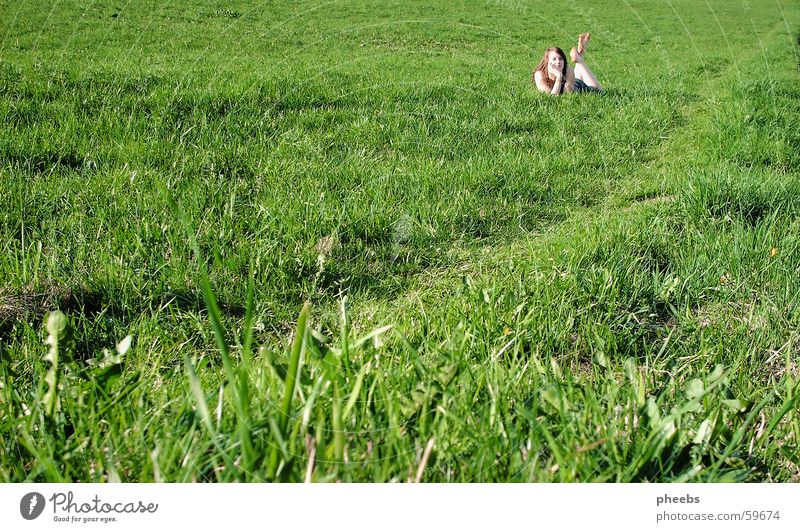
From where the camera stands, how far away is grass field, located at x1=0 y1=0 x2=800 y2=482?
1.17 meters

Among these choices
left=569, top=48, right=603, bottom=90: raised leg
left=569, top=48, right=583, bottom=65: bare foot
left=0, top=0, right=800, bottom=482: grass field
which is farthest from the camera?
left=569, top=48, right=603, bottom=90: raised leg

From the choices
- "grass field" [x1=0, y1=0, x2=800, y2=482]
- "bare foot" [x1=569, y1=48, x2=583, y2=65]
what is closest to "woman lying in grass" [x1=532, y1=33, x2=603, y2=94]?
"bare foot" [x1=569, y1=48, x2=583, y2=65]

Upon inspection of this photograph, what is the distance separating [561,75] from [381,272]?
4003 mm

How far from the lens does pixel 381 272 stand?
2.58m

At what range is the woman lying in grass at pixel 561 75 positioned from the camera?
19.2 ft

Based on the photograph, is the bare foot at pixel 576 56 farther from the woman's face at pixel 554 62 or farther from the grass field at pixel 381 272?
the grass field at pixel 381 272

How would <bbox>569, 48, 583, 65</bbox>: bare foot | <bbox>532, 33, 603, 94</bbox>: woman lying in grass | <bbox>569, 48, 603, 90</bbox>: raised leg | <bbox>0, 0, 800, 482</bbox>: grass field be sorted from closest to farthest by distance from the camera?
<bbox>0, 0, 800, 482</bbox>: grass field → <bbox>569, 48, 583, 65</bbox>: bare foot → <bbox>532, 33, 603, 94</bbox>: woman lying in grass → <bbox>569, 48, 603, 90</bbox>: raised leg

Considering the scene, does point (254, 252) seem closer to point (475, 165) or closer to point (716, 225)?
point (475, 165)

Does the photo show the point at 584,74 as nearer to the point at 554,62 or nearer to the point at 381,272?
the point at 554,62

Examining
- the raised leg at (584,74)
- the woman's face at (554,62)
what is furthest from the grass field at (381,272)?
the woman's face at (554,62)

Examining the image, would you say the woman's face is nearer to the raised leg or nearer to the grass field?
the raised leg

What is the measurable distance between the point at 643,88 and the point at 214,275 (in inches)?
208

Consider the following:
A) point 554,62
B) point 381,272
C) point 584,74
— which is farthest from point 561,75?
point 381,272

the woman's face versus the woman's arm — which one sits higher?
the woman's face
